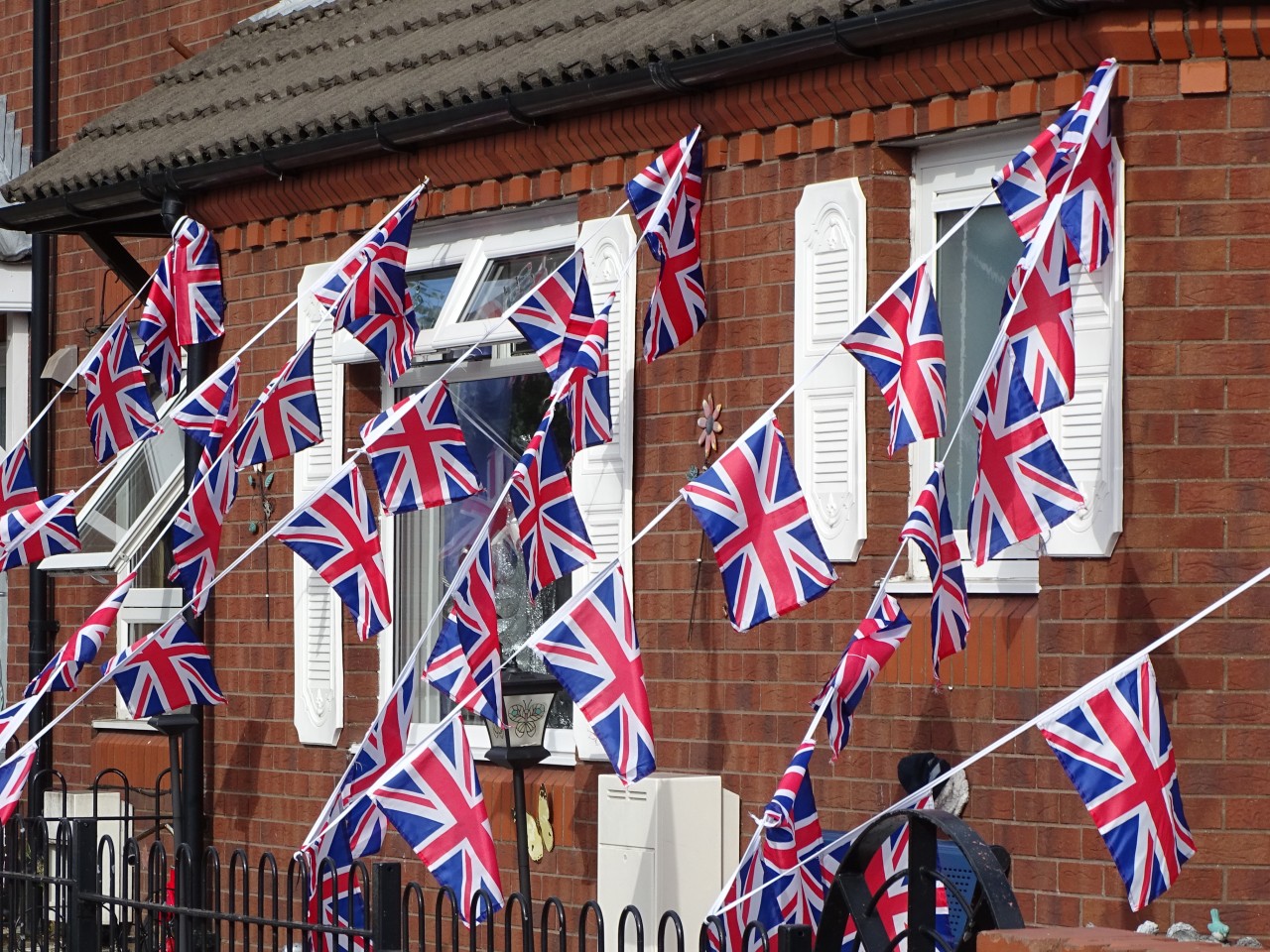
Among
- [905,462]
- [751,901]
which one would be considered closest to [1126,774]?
[751,901]

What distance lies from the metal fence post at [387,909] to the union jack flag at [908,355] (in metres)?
2.08

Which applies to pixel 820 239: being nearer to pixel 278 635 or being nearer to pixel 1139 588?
pixel 1139 588

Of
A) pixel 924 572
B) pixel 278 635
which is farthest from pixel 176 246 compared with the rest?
pixel 924 572

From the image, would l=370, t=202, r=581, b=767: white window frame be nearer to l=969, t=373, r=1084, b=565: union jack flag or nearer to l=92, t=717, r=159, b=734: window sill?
l=92, t=717, r=159, b=734: window sill

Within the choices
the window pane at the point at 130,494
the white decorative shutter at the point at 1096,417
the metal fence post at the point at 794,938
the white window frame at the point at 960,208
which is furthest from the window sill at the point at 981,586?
the window pane at the point at 130,494

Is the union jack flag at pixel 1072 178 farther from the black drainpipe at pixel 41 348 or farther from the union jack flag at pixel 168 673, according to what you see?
the black drainpipe at pixel 41 348

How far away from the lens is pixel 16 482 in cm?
1122

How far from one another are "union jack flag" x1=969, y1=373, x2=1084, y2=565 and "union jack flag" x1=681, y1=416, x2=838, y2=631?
0.70 metres

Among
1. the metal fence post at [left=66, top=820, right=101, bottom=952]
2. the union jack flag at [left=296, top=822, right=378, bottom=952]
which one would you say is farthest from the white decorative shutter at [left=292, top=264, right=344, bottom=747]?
the metal fence post at [left=66, top=820, right=101, bottom=952]

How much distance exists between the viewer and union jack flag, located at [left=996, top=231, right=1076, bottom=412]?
7.12m

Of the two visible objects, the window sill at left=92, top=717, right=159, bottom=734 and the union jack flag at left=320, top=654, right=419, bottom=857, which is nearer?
the union jack flag at left=320, top=654, right=419, bottom=857

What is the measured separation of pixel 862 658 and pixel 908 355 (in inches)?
38.8

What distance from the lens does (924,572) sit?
329 inches

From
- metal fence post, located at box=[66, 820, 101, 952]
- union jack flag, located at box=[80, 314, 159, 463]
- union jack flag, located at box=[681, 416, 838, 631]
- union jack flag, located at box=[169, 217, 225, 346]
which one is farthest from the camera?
union jack flag, located at box=[169, 217, 225, 346]
